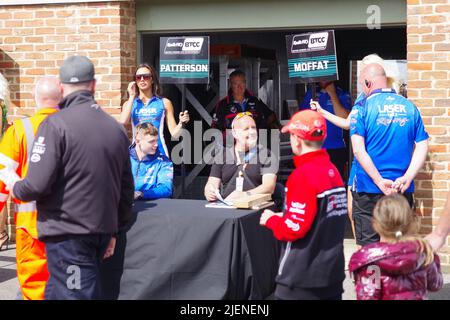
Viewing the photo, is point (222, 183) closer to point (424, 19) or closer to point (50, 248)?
point (50, 248)

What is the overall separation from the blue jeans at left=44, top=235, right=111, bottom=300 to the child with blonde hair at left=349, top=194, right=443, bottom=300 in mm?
1499

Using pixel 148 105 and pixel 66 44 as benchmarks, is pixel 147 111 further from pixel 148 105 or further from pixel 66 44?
pixel 66 44

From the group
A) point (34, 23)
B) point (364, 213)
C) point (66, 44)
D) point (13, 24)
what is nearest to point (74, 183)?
point (364, 213)

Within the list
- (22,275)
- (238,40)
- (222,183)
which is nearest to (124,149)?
(22,275)

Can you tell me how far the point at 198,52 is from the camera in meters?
7.89

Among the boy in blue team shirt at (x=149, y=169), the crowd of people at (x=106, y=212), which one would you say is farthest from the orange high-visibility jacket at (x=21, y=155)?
the boy in blue team shirt at (x=149, y=169)

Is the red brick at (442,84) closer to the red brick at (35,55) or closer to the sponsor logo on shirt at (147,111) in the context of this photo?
the sponsor logo on shirt at (147,111)

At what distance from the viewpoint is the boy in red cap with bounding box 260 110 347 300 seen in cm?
417

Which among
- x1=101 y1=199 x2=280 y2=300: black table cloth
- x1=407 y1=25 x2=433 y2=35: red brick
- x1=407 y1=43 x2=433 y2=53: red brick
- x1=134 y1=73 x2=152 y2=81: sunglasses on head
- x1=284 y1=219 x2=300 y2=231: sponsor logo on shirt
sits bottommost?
x1=101 y1=199 x2=280 y2=300: black table cloth

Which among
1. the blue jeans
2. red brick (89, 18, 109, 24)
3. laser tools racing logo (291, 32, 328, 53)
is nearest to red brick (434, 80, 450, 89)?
laser tools racing logo (291, 32, 328, 53)

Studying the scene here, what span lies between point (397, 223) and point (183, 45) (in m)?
4.51

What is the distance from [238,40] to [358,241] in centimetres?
673

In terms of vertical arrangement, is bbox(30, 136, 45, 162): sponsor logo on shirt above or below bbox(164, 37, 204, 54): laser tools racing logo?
below

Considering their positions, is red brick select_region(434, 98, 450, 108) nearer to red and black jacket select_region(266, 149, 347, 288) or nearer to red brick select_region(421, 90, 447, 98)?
red brick select_region(421, 90, 447, 98)
